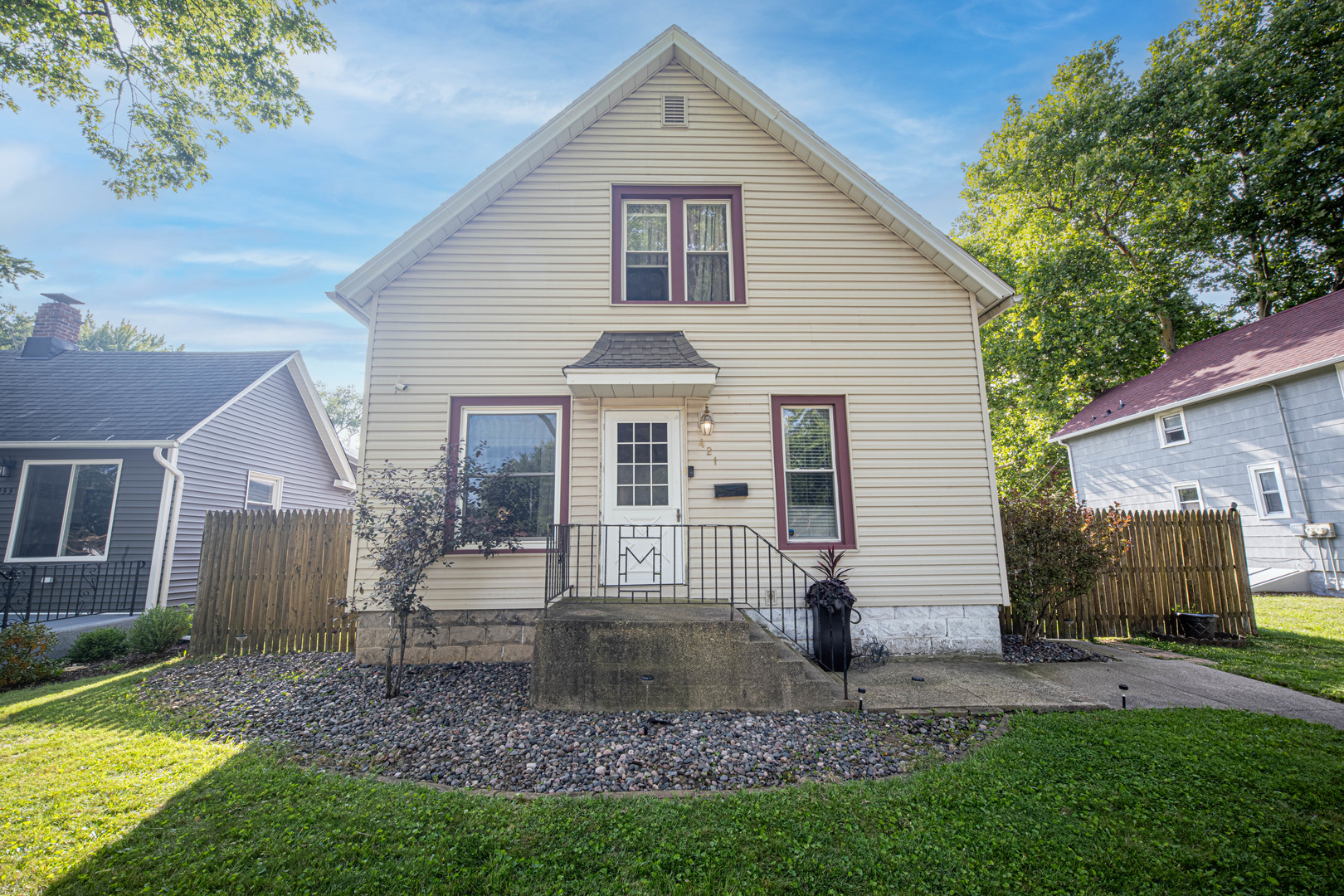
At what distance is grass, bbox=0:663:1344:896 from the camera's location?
8.18ft

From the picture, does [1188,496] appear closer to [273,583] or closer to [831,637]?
[831,637]

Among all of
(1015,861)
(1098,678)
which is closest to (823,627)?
(1098,678)

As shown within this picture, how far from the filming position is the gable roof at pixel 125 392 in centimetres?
997

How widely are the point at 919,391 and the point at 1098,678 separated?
3690mm

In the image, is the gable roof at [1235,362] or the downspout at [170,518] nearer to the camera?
the downspout at [170,518]

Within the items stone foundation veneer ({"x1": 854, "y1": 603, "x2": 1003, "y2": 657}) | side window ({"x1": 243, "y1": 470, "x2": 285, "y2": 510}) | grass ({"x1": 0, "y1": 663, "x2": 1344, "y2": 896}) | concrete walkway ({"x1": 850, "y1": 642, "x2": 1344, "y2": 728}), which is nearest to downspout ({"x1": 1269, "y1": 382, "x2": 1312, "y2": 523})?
concrete walkway ({"x1": 850, "y1": 642, "x2": 1344, "y2": 728})

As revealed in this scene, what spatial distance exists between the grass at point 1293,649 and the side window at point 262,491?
16987mm

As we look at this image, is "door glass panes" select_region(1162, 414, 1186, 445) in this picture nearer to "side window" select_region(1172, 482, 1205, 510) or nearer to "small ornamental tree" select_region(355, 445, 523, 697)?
"side window" select_region(1172, 482, 1205, 510)

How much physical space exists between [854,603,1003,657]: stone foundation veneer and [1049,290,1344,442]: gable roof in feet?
32.6

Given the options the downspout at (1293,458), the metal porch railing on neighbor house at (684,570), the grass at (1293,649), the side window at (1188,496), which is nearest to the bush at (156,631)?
the metal porch railing on neighbor house at (684,570)

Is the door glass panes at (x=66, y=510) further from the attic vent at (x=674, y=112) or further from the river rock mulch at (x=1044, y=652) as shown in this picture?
the river rock mulch at (x=1044, y=652)

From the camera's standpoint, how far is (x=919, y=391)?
7.05 meters

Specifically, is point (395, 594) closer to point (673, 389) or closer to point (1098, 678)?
point (673, 389)

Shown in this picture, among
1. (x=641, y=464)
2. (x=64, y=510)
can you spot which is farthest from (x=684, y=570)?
(x=64, y=510)
